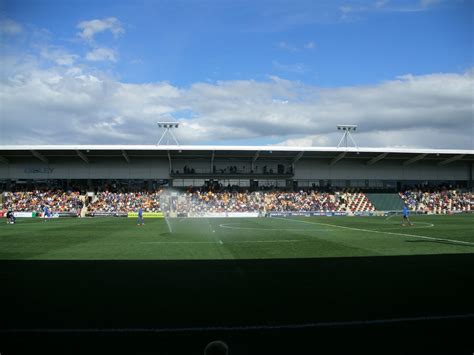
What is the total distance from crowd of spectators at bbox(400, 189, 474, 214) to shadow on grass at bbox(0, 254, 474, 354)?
170ft

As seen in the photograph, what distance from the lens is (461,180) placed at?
68.8 m

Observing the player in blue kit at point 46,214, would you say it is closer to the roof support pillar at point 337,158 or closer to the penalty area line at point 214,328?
the roof support pillar at point 337,158

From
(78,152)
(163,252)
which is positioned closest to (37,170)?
(78,152)

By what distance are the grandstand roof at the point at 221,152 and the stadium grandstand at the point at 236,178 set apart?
0.15m

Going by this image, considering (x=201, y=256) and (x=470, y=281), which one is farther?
(x=201, y=256)

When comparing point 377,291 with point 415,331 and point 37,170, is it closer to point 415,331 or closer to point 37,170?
point 415,331

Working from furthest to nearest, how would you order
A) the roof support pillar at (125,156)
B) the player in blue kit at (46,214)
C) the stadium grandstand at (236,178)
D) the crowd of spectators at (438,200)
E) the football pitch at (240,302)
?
the crowd of spectators at (438,200) → the roof support pillar at (125,156) → the stadium grandstand at (236,178) → the player in blue kit at (46,214) → the football pitch at (240,302)

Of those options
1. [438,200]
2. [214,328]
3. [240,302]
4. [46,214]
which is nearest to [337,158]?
[438,200]

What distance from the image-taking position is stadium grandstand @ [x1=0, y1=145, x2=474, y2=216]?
59.4 m

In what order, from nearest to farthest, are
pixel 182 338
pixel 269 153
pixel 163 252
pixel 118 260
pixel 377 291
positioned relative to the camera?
1. pixel 182 338
2. pixel 377 291
3. pixel 118 260
4. pixel 163 252
5. pixel 269 153

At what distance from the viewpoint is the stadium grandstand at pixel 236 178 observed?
195ft

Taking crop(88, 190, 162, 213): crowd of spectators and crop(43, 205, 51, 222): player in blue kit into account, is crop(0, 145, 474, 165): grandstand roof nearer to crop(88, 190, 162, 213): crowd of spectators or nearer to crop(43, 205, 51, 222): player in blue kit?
crop(88, 190, 162, 213): crowd of spectators

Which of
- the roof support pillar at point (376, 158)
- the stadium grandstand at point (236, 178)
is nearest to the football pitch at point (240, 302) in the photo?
the stadium grandstand at point (236, 178)

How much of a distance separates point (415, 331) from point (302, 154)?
184 ft
